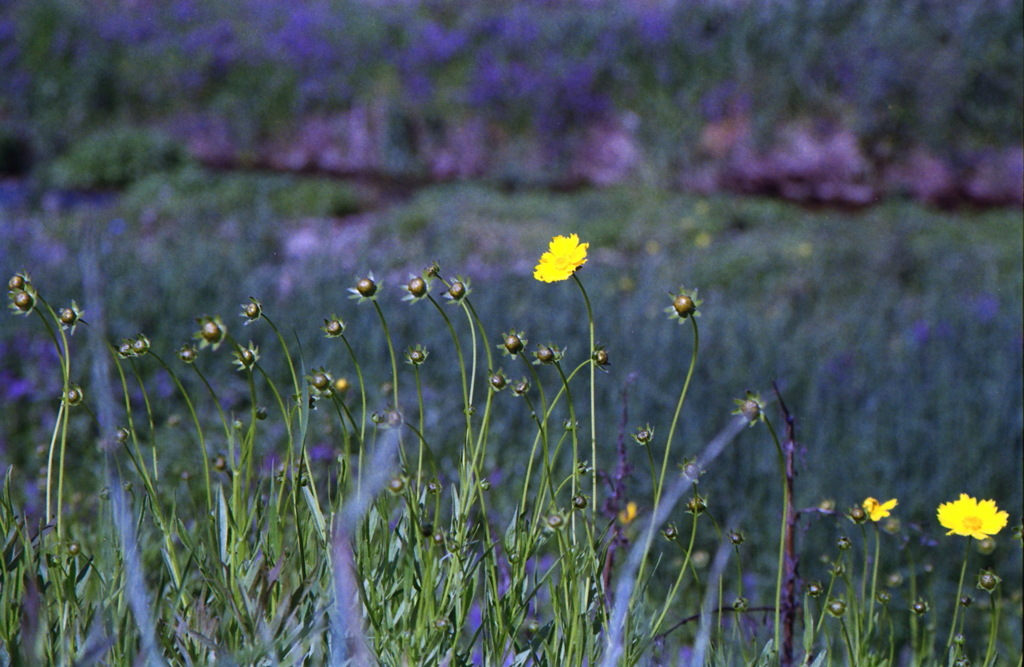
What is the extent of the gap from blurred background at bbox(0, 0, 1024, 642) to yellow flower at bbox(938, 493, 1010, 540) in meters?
0.13

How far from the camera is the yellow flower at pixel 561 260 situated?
1034 mm

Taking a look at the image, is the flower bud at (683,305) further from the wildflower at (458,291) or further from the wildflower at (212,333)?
the wildflower at (212,333)

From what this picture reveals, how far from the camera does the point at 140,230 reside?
592 centimetres

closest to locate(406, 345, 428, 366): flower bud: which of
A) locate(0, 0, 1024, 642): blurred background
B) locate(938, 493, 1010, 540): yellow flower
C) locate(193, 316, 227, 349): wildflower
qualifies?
locate(193, 316, 227, 349): wildflower

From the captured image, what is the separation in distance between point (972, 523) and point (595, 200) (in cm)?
558

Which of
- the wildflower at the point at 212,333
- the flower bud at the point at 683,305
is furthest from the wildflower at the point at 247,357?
the flower bud at the point at 683,305

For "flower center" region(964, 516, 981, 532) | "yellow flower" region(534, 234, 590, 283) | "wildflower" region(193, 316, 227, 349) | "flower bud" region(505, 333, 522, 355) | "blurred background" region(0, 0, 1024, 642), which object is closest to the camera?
"wildflower" region(193, 316, 227, 349)

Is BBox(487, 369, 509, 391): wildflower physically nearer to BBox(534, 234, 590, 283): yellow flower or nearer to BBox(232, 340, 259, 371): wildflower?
BBox(534, 234, 590, 283): yellow flower

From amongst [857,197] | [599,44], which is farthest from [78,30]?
[857,197]

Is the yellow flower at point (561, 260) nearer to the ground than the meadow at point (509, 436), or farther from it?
farther from it

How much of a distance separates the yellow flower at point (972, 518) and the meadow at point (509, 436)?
8 centimetres

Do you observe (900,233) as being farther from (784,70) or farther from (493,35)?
(493,35)

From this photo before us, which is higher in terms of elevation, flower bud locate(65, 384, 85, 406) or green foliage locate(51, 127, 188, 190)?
flower bud locate(65, 384, 85, 406)

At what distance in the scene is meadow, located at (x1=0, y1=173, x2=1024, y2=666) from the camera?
1.02 metres
